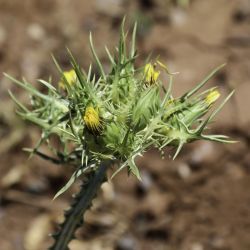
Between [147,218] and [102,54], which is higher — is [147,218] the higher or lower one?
the lower one

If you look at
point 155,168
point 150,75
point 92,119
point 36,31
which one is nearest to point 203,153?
point 155,168

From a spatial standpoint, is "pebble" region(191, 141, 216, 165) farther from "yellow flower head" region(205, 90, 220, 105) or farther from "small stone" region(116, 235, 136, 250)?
"yellow flower head" region(205, 90, 220, 105)

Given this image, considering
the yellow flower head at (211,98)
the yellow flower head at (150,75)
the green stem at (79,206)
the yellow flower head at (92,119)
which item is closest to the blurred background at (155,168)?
the green stem at (79,206)

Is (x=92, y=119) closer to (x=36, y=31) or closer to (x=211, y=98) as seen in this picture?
(x=211, y=98)

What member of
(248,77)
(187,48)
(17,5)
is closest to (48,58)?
(17,5)

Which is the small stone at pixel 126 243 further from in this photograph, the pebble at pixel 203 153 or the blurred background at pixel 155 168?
the pebble at pixel 203 153

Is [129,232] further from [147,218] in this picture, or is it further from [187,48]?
[187,48]
